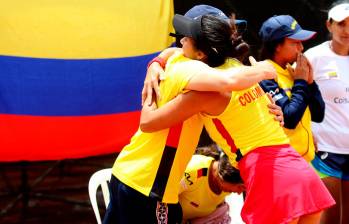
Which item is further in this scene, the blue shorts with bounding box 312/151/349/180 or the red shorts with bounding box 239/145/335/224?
the blue shorts with bounding box 312/151/349/180

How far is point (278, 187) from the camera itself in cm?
213

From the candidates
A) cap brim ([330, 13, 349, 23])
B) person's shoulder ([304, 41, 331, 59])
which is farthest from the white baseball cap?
person's shoulder ([304, 41, 331, 59])

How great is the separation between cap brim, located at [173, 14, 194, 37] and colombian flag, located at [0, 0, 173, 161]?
1026mm

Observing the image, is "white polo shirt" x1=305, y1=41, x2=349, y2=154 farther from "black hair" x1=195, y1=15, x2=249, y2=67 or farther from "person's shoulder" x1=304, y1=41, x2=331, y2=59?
"black hair" x1=195, y1=15, x2=249, y2=67

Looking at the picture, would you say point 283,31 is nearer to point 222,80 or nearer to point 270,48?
point 270,48

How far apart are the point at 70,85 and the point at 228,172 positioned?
3.47 ft

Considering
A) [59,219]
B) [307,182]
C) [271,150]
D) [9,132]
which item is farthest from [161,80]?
[59,219]

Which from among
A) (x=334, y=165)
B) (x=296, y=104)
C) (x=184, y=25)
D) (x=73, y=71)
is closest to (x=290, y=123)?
(x=296, y=104)

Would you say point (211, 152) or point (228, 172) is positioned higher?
point (228, 172)

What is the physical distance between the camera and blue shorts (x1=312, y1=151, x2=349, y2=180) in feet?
11.0

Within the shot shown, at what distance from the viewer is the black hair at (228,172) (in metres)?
2.59

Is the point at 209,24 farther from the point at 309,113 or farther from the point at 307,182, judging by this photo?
the point at 309,113

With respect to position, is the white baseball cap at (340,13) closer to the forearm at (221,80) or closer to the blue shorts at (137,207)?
the forearm at (221,80)

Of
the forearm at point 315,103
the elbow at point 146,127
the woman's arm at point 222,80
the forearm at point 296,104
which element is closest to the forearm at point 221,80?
the woman's arm at point 222,80
